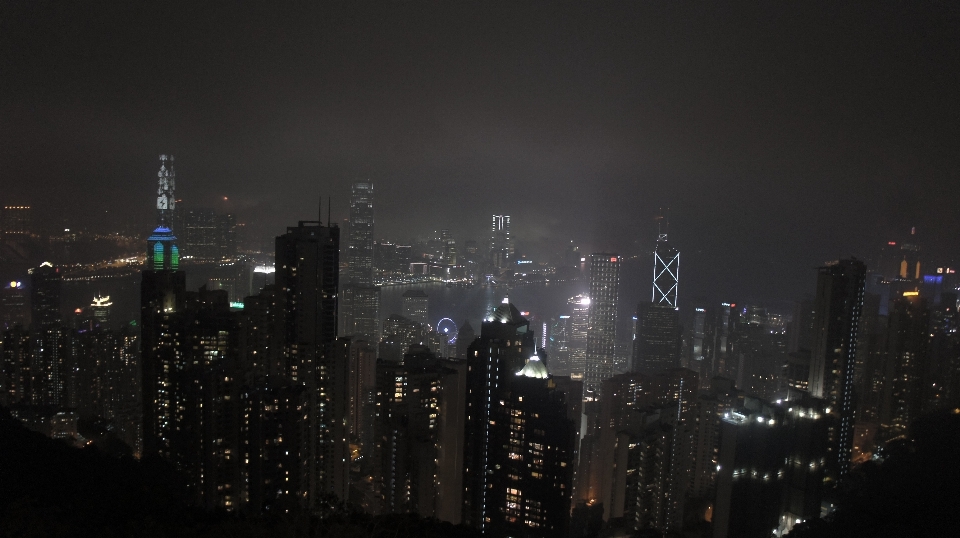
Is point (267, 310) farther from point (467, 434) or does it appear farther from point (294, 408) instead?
point (467, 434)

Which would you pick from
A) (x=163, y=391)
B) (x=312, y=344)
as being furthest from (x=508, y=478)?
(x=163, y=391)

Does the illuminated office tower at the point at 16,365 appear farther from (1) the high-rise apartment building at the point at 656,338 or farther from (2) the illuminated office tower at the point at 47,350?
(1) the high-rise apartment building at the point at 656,338

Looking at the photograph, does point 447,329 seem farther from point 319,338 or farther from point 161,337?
point 161,337

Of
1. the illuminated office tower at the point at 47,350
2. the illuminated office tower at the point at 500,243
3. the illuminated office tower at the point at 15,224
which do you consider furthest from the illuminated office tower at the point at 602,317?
the illuminated office tower at the point at 15,224

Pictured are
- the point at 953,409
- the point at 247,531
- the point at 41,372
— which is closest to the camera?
the point at 247,531

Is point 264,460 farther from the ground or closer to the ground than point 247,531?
closer to the ground

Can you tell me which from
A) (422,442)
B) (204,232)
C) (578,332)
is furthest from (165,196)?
(578,332)

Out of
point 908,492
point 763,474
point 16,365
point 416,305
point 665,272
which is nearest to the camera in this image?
point 908,492
